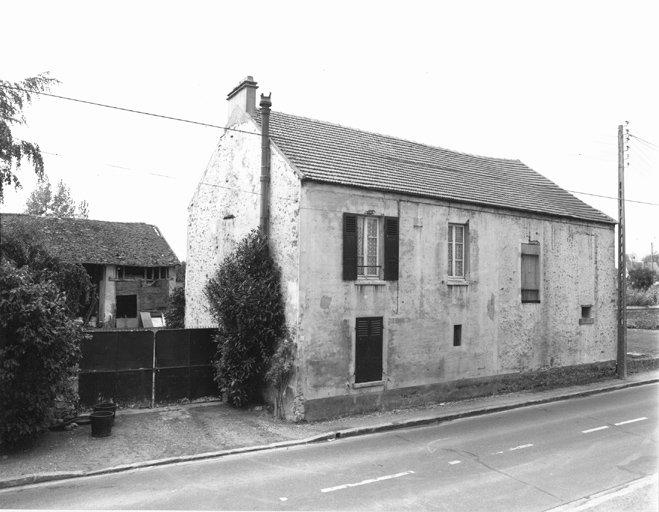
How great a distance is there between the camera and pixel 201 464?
9953mm

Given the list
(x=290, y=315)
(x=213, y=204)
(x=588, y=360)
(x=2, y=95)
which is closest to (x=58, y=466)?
(x=290, y=315)

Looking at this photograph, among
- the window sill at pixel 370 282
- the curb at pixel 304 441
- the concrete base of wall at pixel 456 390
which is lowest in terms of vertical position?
the curb at pixel 304 441

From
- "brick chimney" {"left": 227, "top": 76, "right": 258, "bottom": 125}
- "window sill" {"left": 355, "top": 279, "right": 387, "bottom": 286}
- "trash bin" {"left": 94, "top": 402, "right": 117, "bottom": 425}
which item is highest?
"brick chimney" {"left": 227, "top": 76, "right": 258, "bottom": 125}

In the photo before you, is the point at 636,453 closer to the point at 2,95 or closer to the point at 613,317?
the point at 613,317

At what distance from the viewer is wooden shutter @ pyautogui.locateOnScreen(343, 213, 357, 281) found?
13.3 meters

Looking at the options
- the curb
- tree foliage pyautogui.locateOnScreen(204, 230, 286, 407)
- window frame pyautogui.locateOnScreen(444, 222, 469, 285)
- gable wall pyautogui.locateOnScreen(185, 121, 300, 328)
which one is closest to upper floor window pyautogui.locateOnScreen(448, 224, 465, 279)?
window frame pyautogui.locateOnScreen(444, 222, 469, 285)

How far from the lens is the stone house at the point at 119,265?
33.5m

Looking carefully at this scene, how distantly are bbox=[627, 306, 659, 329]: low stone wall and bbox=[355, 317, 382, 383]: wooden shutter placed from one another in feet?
91.5

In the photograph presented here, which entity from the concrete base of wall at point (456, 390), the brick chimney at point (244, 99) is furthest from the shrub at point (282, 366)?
the brick chimney at point (244, 99)

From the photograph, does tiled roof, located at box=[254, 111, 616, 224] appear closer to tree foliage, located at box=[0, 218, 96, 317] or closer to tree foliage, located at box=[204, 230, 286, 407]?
tree foliage, located at box=[204, 230, 286, 407]

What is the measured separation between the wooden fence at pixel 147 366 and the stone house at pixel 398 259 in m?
3.09

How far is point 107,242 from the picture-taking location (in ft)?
115

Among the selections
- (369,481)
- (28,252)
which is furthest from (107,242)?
(369,481)

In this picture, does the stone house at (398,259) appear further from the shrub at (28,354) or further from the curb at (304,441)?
the shrub at (28,354)
